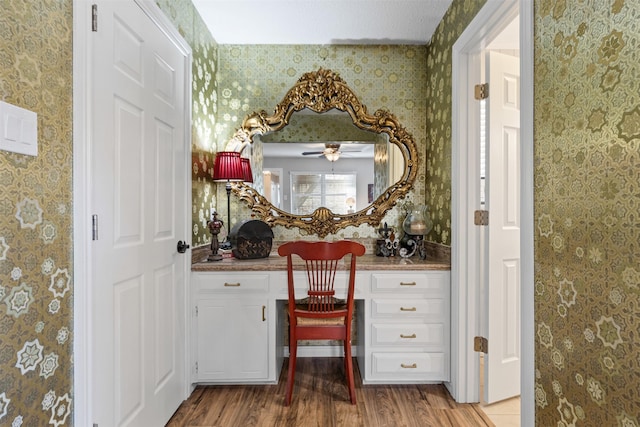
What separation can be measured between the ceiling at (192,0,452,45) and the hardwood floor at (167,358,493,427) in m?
2.49

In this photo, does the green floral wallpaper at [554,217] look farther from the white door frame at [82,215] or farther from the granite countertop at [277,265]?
the granite countertop at [277,265]

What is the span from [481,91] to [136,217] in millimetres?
2047

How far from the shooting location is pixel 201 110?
2.54 meters

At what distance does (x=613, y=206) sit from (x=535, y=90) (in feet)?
1.92

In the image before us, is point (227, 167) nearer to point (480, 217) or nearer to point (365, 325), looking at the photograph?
point (365, 325)

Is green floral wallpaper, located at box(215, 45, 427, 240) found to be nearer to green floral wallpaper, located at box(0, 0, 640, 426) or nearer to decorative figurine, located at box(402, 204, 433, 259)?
decorative figurine, located at box(402, 204, 433, 259)

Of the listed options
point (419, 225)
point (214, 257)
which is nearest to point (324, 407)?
point (214, 257)

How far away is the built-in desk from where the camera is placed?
232 centimetres

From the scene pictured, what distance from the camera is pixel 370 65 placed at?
9.64ft

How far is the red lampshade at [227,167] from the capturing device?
2604 mm

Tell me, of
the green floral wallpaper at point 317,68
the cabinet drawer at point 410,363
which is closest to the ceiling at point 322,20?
the green floral wallpaper at point 317,68

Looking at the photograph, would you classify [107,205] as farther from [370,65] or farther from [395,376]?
[370,65]

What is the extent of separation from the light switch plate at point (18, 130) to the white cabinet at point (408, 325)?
1862 millimetres

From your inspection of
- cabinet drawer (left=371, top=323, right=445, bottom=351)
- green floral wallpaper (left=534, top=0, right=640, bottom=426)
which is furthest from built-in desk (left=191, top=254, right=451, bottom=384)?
green floral wallpaper (left=534, top=0, right=640, bottom=426)
